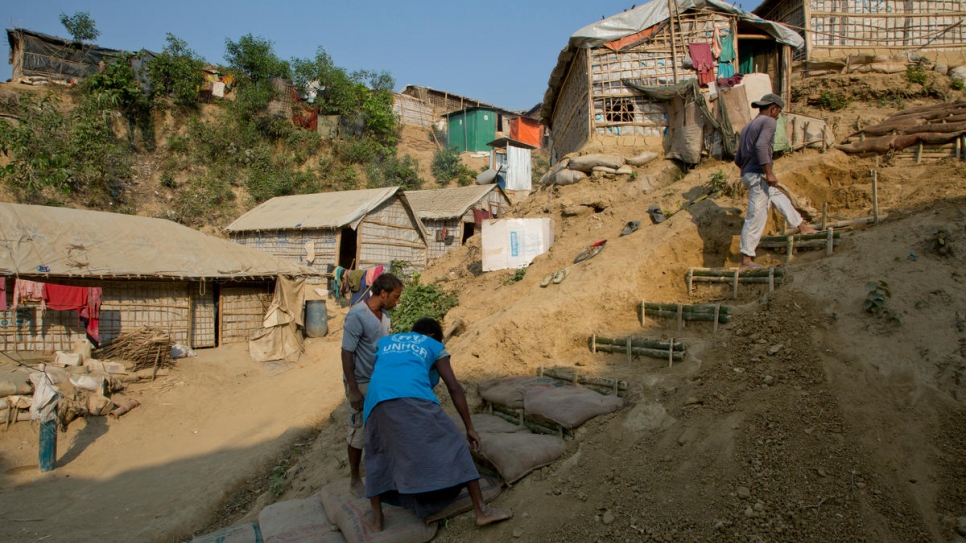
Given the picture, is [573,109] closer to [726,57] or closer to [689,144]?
[726,57]

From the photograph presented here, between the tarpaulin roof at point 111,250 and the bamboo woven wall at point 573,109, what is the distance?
6.77m

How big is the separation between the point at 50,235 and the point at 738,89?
12049 mm

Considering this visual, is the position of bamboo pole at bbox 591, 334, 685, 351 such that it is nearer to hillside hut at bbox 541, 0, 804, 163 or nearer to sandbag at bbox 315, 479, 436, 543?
sandbag at bbox 315, 479, 436, 543

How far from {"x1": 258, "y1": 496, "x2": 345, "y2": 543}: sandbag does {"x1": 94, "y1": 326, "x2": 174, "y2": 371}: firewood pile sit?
6675 mm

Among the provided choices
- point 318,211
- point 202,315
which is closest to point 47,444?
point 202,315

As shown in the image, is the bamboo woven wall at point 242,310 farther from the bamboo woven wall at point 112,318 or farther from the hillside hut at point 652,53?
the hillside hut at point 652,53

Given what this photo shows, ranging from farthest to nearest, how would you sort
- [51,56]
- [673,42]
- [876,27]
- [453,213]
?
1. [51,56]
2. [453,213]
3. [876,27]
4. [673,42]

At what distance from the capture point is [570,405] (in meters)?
4.07

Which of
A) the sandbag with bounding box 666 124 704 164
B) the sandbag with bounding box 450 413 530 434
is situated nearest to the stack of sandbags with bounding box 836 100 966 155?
the sandbag with bounding box 666 124 704 164

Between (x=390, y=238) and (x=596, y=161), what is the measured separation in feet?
24.2

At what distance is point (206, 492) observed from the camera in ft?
19.8

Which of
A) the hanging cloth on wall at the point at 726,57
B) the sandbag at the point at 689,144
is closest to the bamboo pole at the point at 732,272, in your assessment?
the sandbag at the point at 689,144

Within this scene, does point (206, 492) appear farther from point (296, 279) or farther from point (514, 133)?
point (514, 133)

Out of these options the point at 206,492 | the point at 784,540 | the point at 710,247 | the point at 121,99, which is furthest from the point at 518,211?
the point at 121,99
